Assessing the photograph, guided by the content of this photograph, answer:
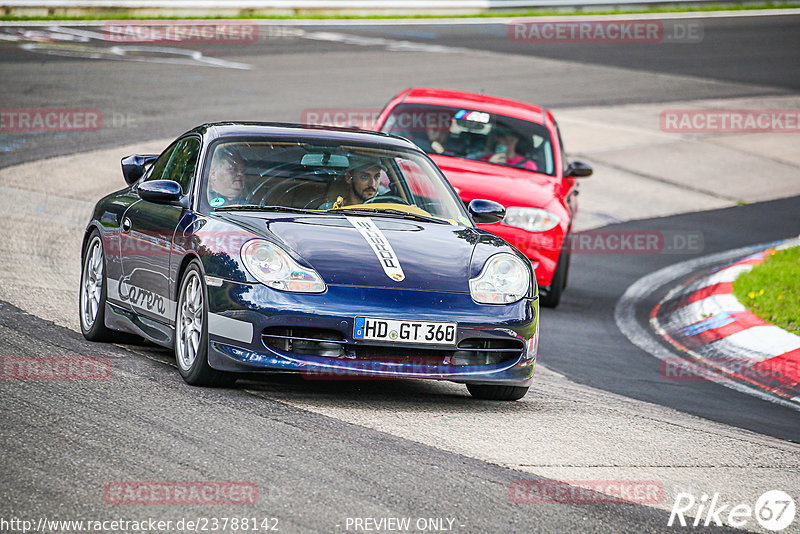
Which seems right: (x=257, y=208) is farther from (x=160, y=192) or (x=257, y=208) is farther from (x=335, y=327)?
(x=335, y=327)

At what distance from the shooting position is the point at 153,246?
6.99 m

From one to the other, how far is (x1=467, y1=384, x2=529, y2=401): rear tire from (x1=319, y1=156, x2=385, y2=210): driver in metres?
1.28

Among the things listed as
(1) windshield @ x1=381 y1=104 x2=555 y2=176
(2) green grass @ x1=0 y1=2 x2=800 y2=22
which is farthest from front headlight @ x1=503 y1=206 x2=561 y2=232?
(2) green grass @ x1=0 y1=2 x2=800 y2=22

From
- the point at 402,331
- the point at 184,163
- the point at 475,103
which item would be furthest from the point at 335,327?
the point at 475,103

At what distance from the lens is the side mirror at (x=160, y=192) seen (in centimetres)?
689

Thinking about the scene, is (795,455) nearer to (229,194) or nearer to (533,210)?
(229,194)

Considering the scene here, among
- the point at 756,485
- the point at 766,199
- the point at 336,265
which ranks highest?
the point at 336,265

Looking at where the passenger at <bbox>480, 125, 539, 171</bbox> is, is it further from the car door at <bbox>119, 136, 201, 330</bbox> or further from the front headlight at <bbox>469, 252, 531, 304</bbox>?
the front headlight at <bbox>469, 252, 531, 304</bbox>

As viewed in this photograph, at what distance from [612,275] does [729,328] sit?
3123mm

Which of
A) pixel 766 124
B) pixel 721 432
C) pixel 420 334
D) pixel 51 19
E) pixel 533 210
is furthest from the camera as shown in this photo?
pixel 51 19

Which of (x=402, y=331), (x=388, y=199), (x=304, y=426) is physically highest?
(x=388, y=199)

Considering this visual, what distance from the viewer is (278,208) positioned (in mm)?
6844

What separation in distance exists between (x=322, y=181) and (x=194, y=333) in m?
1.30

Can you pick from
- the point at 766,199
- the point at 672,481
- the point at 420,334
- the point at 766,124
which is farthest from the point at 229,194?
the point at 766,124
